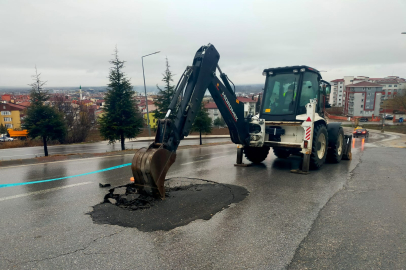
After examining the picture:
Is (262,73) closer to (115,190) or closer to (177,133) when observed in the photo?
(177,133)

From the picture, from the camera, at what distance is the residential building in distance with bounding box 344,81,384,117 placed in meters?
91.5

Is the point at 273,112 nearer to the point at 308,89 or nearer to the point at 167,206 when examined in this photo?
the point at 308,89

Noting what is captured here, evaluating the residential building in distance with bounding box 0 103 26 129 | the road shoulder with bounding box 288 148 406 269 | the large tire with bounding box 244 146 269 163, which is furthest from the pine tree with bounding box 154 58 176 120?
the residential building in distance with bounding box 0 103 26 129

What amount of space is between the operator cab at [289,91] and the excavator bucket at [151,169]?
484 centimetres

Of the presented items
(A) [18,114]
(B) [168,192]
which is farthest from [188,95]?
(A) [18,114]

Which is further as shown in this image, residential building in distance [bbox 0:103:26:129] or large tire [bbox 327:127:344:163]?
residential building in distance [bbox 0:103:26:129]

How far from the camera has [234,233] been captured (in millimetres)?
4246

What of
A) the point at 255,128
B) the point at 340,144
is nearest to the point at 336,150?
the point at 340,144

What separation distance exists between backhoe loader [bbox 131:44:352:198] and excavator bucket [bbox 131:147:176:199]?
579 millimetres

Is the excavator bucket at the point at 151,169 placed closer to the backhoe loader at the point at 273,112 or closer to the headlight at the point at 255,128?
the backhoe loader at the point at 273,112

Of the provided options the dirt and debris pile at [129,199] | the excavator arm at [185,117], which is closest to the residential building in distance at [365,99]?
the excavator arm at [185,117]

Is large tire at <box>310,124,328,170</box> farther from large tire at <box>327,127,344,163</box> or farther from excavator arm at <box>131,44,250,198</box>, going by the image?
excavator arm at <box>131,44,250,198</box>

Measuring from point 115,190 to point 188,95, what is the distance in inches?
Answer: 107

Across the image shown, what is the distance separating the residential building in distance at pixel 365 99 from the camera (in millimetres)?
91500
